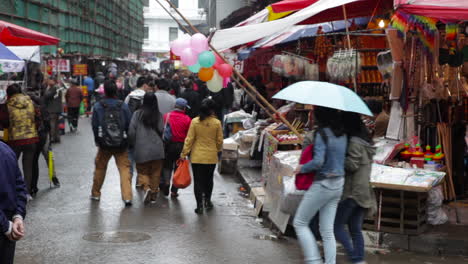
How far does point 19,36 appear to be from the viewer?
10.8 metres

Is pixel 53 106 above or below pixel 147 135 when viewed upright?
below

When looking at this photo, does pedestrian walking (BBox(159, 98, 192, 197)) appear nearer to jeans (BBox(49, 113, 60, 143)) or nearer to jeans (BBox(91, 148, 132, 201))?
jeans (BBox(91, 148, 132, 201))

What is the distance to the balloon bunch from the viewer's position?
994 centimetres

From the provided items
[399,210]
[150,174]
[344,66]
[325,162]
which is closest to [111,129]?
[150,174]

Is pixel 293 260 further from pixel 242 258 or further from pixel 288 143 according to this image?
pixel 288 143

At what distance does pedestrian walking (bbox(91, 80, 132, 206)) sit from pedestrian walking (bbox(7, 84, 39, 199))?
101 centimetres

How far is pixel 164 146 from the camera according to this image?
36.0ft

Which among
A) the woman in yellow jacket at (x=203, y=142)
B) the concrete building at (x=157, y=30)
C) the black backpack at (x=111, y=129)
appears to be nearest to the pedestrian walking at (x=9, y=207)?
the woman in yellow jacket at (x=203, y=142)

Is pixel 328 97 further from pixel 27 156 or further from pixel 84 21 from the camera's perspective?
pixel 84 21

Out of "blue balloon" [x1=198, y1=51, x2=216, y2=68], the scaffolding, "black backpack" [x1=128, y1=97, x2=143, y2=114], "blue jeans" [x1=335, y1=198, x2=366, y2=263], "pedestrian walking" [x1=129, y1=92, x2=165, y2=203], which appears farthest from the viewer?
the scaffolding

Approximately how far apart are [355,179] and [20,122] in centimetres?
599

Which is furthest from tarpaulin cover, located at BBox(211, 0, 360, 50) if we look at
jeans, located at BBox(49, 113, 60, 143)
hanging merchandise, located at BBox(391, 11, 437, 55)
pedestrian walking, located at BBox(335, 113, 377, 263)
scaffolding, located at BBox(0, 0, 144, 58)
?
scaffolding, located at BBox(0, 0, 144, 58)

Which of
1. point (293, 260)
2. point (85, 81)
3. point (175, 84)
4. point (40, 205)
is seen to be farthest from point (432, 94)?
point (85, 81)

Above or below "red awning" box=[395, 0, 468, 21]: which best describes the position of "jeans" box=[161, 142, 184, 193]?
below
